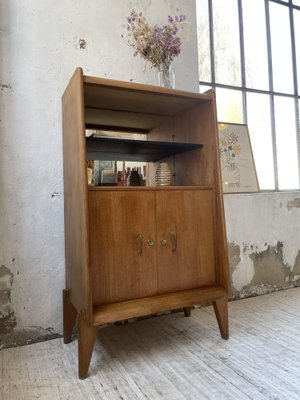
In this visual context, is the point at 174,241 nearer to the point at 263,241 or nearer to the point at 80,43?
the point at 263,241

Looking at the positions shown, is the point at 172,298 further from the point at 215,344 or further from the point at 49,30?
the point at 49,30

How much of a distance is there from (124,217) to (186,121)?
81cm

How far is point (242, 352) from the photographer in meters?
1.48

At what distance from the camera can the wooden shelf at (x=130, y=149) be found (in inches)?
59.1

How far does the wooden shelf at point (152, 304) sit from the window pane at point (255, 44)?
6.58ft

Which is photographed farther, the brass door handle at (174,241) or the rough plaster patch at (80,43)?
the rough plaster patch at (80,43)

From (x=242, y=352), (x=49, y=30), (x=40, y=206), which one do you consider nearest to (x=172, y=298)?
(x=242, y=352)

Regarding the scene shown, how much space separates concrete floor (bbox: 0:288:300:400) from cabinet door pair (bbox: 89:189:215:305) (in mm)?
326

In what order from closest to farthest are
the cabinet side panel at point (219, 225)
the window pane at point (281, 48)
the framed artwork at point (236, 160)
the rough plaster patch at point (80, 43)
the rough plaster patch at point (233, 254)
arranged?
the cabinet side panel at point (219, 225) < the rough plaster patch at point (80, 43) < the rough plaster patch at point (233, 254) < the framed artwork at point (236, 160) < the window pane at point (281, 48)

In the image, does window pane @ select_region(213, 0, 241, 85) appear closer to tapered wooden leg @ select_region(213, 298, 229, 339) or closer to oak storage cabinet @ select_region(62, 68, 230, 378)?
oak storage cabinet @ select_region(62, 68, 230, 378)

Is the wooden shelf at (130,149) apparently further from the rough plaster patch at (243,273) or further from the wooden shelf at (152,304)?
the rough plaster patch at (243,273)

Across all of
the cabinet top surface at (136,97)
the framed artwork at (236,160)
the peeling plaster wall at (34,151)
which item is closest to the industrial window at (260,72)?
the framed artwork at (236,160)

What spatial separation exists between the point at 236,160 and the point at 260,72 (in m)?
0.95

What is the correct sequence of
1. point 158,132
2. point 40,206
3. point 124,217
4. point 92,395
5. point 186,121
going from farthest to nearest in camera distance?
point 158,132, point 186,121, point 40,206, point 124,217, point 92,395
